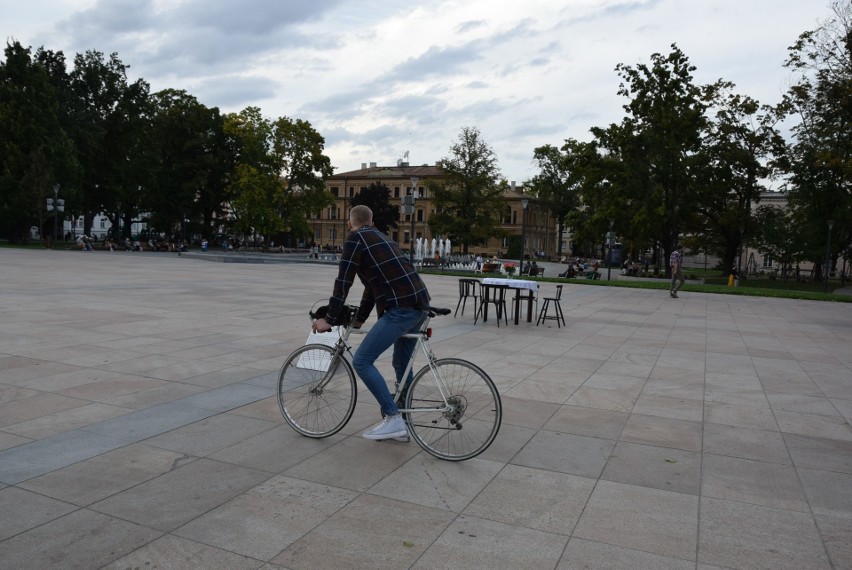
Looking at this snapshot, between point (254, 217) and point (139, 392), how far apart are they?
51199mm

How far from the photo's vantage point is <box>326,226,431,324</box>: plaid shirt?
4645mm

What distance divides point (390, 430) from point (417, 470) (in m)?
0.52

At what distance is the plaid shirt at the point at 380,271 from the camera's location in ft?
15.2

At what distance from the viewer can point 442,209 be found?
69.3 metres

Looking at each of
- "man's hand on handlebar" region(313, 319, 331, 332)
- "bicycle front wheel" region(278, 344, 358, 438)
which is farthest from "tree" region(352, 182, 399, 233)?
"man's hand on handlebar" region(313, 319, 331, 332)

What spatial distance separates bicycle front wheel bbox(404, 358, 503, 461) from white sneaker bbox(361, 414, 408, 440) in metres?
0.09

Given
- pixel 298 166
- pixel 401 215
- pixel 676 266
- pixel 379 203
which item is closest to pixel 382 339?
pixel 676 266

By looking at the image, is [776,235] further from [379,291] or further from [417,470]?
[417,470]

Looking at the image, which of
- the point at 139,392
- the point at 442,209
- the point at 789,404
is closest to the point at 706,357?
the point at 789,404

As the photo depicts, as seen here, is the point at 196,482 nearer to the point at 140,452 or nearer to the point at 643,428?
the point at 140,452

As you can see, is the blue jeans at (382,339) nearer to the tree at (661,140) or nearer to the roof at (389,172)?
the tree at (661,140)

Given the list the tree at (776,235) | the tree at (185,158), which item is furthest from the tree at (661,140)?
the tree at (185,158)

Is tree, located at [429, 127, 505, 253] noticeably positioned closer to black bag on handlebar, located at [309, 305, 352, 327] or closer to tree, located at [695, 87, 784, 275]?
tree, located at [695, 87, 784, 275]

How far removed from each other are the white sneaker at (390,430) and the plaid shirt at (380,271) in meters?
0.89
